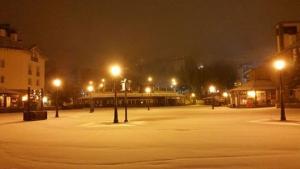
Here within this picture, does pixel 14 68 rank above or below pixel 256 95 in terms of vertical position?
above

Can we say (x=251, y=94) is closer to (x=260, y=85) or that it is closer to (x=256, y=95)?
(x=256, y=95)

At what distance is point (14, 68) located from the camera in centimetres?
7006

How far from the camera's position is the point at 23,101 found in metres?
68.8

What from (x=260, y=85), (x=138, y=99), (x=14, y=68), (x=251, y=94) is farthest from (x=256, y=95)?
(x=14, y=68)

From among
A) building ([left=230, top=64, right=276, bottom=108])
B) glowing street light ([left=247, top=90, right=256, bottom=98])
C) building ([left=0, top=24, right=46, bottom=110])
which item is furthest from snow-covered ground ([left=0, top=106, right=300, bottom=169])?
building ([left=0, top=24, right=46, bottom=110])

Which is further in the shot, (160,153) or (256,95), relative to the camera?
(256,95)

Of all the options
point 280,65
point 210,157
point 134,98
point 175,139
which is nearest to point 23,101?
point 134,98

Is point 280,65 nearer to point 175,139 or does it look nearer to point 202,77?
point 175,139

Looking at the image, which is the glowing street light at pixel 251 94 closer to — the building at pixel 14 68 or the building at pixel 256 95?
the building at pixel 256 95

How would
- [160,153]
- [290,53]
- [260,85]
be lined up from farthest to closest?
[260,85] → [290,53] → [160,153]

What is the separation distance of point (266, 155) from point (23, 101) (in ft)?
210

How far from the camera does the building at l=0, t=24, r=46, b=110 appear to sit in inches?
2677

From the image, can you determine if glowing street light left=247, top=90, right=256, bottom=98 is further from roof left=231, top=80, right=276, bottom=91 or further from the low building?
the low building

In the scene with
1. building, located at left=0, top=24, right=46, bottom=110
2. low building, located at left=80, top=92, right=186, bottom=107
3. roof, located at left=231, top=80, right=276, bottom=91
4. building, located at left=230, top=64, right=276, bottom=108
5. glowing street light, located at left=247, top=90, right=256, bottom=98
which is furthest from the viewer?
low building, located at left=80, top=92, right=186, bottom=107
